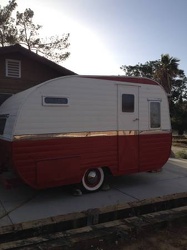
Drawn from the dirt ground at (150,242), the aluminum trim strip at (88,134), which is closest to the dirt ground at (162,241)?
the dirt ground at (150,242)

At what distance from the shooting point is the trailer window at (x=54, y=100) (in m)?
7.47

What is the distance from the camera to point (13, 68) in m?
12.8

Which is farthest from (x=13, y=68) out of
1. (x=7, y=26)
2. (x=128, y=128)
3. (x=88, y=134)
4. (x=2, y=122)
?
(x=7, y=26)

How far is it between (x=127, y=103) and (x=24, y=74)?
5885mm

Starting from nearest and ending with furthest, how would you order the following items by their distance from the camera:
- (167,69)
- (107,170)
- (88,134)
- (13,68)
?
(88,134), (107,170), (13,68), (167,69)

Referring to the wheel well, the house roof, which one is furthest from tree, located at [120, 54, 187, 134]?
the wheel well

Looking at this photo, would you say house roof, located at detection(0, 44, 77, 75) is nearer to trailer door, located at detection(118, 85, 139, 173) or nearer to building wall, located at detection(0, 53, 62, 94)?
building wall, located at detection(0, 53, 62, 94)

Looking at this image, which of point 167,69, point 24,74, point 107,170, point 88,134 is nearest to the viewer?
point 88,134

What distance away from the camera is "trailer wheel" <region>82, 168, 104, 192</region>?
8.22 meters

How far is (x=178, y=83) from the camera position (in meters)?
62.8

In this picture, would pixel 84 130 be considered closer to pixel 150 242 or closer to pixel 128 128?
pixel 128 128

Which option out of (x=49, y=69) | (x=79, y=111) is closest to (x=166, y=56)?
(x=49, y=69)

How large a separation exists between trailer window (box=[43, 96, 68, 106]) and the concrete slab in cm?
237

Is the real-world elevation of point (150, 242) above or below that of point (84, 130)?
below
